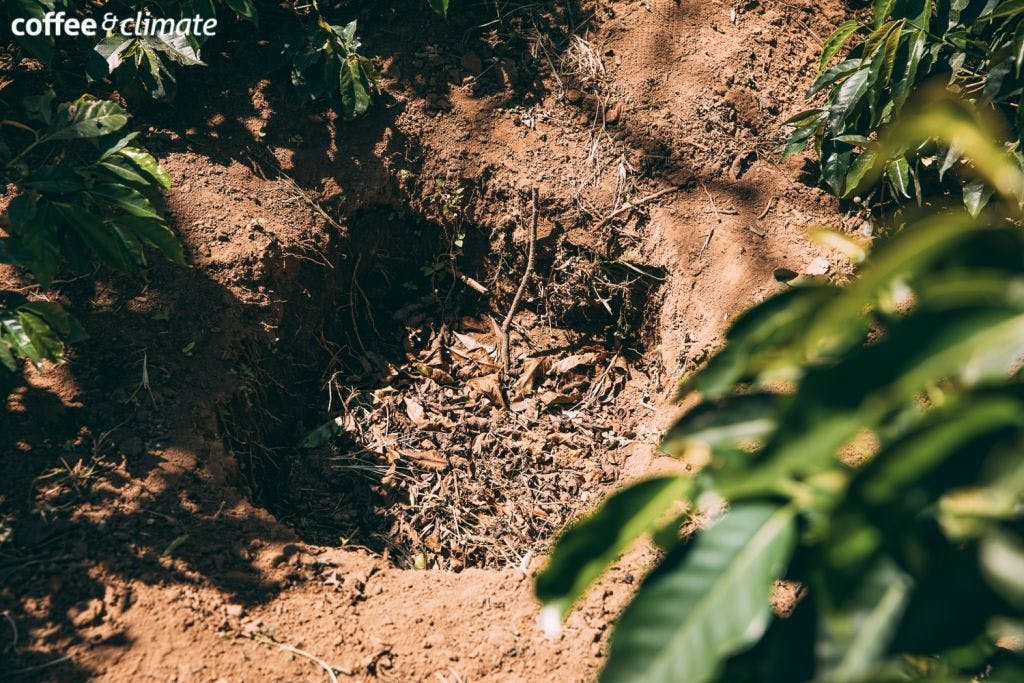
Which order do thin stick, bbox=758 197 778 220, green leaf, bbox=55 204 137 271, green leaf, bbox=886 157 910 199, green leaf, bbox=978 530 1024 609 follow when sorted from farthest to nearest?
thin stick, bbox=758 197 778 220 < green leaf, bbox=886 157 910 199 < green leaf, bbox=55 204 137 271 < green leaf, bbox=978 530 1024 609

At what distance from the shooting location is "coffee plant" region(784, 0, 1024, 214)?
2.31 m

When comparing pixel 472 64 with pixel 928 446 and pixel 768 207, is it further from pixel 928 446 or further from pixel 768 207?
pixel 928 446

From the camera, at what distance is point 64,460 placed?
236 cm

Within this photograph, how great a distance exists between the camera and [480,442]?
3135 millimetres

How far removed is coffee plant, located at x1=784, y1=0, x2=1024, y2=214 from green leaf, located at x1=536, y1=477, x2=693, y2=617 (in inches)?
79.0

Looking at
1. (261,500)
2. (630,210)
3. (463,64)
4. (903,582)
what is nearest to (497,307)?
(630,210)

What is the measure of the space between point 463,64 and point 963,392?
308 centimetres

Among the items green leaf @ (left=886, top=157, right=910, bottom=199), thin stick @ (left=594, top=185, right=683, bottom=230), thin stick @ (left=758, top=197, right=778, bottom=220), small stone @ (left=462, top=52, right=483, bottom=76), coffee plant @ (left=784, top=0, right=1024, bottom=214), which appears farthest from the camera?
small stone @ (left=462, top=52, right=483, bottom=76)

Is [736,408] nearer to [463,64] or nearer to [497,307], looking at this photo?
[497,307]

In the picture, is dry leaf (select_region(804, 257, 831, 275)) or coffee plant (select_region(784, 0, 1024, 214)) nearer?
coffee plant (select_region(784, 0, 1024, 214))

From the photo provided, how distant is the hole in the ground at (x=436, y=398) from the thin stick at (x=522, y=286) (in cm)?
5

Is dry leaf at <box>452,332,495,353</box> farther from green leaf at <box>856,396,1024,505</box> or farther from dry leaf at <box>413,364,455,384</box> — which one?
green leaf at <box>856,396,1024,505</box>

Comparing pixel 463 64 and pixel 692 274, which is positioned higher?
pixel 463 64

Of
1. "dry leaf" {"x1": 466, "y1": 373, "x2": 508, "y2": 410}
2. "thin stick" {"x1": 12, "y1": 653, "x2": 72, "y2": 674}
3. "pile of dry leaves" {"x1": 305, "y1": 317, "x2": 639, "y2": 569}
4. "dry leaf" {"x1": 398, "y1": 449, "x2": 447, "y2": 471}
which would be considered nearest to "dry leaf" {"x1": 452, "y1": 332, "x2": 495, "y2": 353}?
"pile of dry leaves" {"x1": 305, "y1": 317, "x2": 639, "y2": 569}
